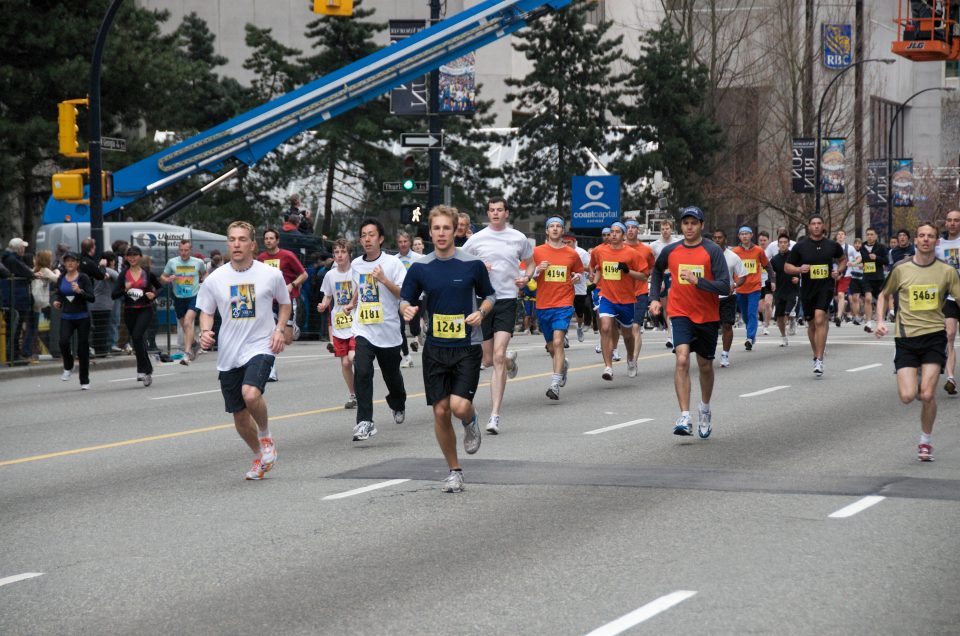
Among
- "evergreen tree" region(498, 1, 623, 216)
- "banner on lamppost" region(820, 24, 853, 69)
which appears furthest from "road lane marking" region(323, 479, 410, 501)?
"banner on lamppost" region(820, 24, 853, 69)

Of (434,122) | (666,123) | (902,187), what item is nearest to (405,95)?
(434,122)

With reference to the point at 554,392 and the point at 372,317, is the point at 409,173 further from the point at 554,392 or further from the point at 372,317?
the point at 372,317

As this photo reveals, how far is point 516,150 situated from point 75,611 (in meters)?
55.7

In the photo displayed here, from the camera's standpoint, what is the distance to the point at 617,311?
1772 cm

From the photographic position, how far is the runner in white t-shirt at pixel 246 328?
33.5 feet

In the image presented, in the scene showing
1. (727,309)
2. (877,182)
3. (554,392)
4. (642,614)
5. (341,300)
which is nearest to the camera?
(642,614)

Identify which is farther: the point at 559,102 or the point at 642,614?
the point at 559,102

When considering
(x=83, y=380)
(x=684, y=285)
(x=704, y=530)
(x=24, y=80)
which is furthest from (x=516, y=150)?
(x=704, y=530)

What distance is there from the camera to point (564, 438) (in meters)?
12.3

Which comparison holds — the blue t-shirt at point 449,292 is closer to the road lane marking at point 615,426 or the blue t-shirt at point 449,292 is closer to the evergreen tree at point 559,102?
the road lane marking at point 615,426

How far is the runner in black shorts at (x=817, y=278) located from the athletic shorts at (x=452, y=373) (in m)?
9.26

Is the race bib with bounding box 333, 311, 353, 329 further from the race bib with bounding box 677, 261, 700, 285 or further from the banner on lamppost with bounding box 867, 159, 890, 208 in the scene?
the banner on lamppost with bounding box 867, 159, 890, 208

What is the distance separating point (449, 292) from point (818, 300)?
945 centimetres

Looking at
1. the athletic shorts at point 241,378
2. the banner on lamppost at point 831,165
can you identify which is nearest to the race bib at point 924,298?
the athletic shorts at point 241,378
